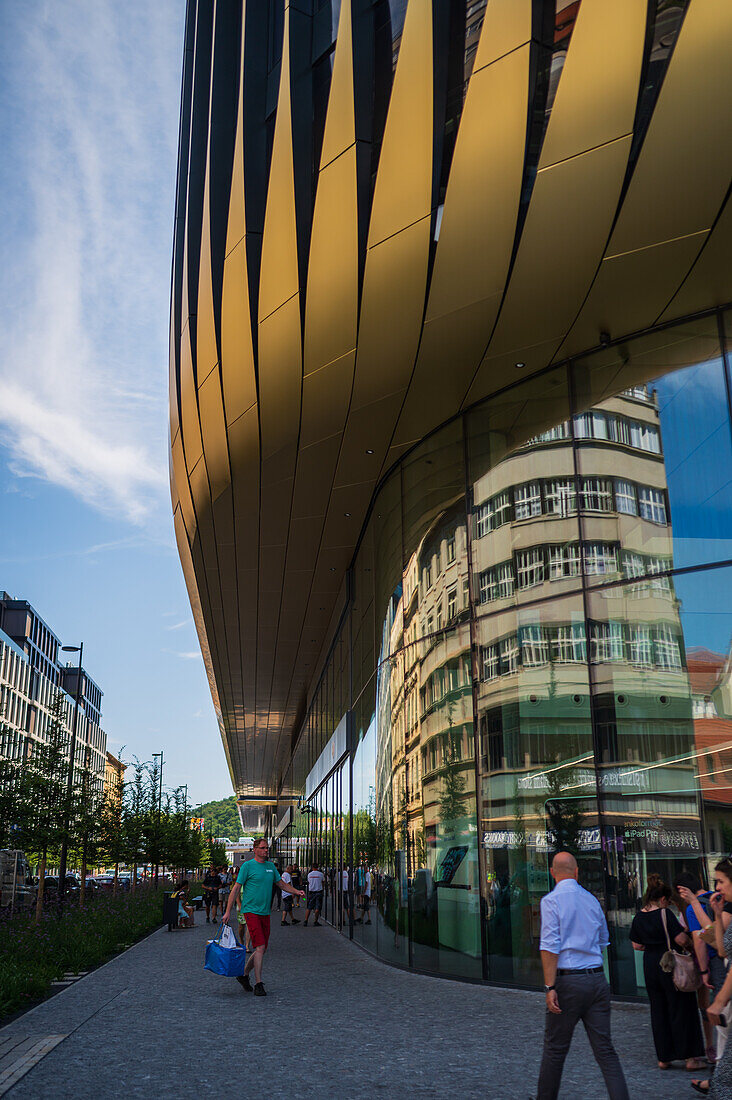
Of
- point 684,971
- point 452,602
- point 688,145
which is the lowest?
point 684,971

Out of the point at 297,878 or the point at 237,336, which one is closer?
the point at 237,336

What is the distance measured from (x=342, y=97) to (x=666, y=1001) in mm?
8972

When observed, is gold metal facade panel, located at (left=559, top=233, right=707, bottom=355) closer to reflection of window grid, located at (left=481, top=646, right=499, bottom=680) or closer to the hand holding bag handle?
reflection of window grid, located at (left=481, top=646, right=499, bottom=680)

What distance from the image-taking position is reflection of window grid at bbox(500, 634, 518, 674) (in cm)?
1195

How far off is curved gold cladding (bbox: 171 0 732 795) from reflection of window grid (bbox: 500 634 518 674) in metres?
3.41

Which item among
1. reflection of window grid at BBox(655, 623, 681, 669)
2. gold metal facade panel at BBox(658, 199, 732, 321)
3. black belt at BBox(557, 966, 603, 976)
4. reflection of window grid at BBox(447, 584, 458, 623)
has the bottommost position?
black belt at BBox(557, 966, 603, 976)

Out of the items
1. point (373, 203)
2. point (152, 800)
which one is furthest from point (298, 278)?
point (152, 800)

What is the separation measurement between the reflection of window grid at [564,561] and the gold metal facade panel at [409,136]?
4.18m

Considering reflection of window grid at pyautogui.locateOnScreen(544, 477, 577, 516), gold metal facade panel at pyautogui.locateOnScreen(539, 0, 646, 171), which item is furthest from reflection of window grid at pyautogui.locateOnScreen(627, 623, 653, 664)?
gold metal facade panel at pyautogui.locateOnScreen(539, 0, 646, 171)

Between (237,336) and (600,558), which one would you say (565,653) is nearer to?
(600,558)

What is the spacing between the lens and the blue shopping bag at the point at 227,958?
438 inches

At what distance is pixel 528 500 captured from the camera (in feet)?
40.0

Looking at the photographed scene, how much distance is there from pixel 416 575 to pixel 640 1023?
23.1 feet

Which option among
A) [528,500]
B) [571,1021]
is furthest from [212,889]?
[571,1021]
